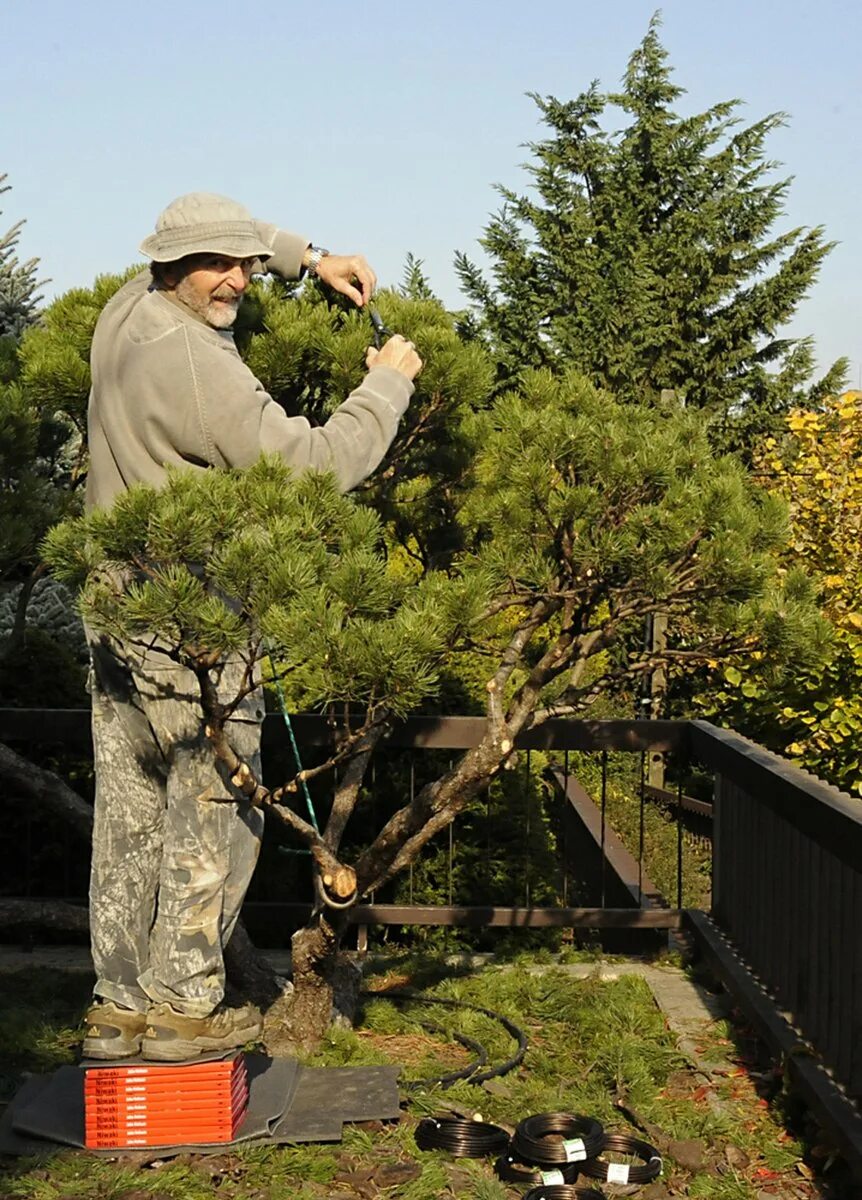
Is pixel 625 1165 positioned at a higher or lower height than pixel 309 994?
lower

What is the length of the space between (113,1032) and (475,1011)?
1422 millimetres

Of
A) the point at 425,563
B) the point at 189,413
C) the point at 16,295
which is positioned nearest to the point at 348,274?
the point at 189,413

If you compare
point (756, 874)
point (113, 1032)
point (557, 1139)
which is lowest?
point (557, 1139)

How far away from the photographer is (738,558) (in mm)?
3465

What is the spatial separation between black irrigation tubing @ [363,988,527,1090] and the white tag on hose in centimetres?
63

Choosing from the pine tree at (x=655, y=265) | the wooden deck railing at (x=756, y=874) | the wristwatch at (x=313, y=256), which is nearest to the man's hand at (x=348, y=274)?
the wristwatch at (x=313, y=256)

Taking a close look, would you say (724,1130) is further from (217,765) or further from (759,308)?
(759,308)

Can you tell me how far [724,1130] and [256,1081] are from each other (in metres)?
1.17

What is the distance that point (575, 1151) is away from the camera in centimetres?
318

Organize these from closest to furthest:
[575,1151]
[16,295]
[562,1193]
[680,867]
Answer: [562,1193] → [575,1151] → [680,867] → [16,295]

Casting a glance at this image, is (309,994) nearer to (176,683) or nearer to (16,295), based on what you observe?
(176,683)

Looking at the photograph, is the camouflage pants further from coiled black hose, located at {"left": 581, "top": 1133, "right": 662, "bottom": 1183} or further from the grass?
coiled black hose, located at {"left": 581, "top": 1133, "right": 662, "bottom": 1183}

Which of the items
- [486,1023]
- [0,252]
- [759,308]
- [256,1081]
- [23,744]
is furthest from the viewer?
[759,308]

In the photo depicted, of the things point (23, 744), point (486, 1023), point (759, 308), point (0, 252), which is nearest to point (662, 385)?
point (759, 308)
